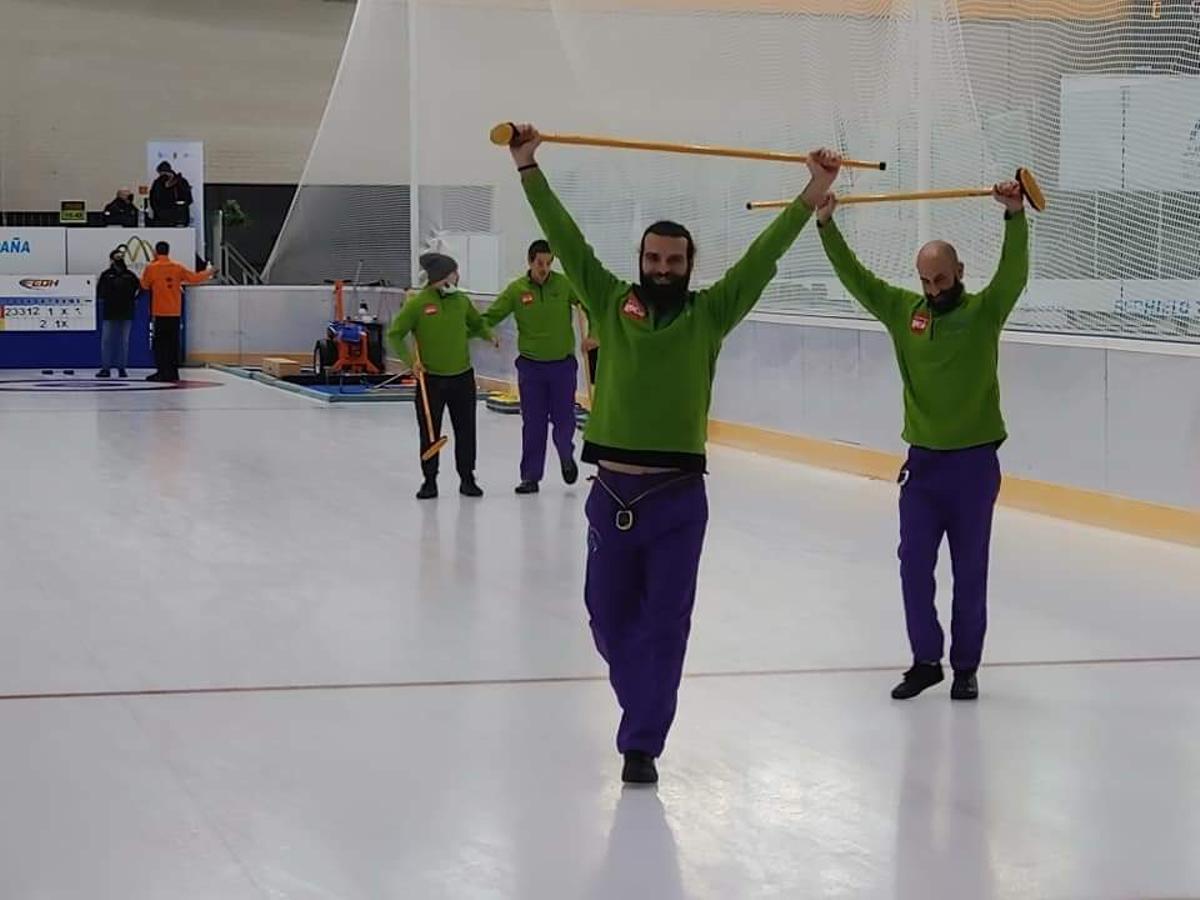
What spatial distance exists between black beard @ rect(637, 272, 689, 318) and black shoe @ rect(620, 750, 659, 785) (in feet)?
4.22

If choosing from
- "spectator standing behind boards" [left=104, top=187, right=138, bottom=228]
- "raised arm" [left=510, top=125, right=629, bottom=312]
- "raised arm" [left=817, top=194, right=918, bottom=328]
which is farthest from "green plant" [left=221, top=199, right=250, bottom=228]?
"raised arm" [left=510, top=125, right=629, bottom=312]

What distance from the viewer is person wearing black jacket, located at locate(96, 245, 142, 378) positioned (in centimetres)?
2472

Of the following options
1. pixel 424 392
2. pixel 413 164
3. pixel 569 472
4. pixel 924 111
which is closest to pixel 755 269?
pixel 424 392

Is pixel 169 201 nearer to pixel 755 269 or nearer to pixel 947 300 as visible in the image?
pixel 947 300

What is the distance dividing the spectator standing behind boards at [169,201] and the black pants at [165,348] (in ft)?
14.1

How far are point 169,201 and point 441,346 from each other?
1712 cm

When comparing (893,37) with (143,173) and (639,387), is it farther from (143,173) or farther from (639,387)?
(143,173)

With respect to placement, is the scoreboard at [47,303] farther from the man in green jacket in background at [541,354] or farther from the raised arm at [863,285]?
the raised arm at [863,285]

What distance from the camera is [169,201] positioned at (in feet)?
94.7

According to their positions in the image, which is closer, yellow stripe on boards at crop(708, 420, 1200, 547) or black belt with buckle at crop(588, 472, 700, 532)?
black belt with buckle at crop(588, 472, 700, 532)

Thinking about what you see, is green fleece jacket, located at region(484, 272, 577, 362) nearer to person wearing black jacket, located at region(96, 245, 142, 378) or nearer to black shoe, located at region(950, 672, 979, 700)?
black shoe, located at region(950, 672, 979, 700)

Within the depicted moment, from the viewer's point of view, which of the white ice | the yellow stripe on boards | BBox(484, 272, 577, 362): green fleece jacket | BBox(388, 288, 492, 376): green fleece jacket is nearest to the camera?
the white ice

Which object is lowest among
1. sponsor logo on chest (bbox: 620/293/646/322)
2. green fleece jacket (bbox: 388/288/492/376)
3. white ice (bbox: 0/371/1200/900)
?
white ice (bbox: 0/371/1200/900)

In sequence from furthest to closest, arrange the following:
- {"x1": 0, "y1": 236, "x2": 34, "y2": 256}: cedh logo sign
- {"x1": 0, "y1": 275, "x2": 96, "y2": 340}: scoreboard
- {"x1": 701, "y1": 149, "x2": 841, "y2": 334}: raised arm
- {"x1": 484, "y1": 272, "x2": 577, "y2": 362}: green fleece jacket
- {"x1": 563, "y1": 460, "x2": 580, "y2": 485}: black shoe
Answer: {"x1": 0, "y1": 236, "x2": 34, "y2": 256}: cedh logo sign → {"x1": 0, "y1": 275, "x2": 96, "y2": 340}: scoreboard → {"x1": 563, "y1": 460, "x2": 580, "y2": 485}: black shoe → {"x1": 484, "y1": 272, "x2": 577, "y2": 362}: green fleece jacket → {"x1": 701, "y1": 149, "x2": 841, "y2": 334}: raised arm
